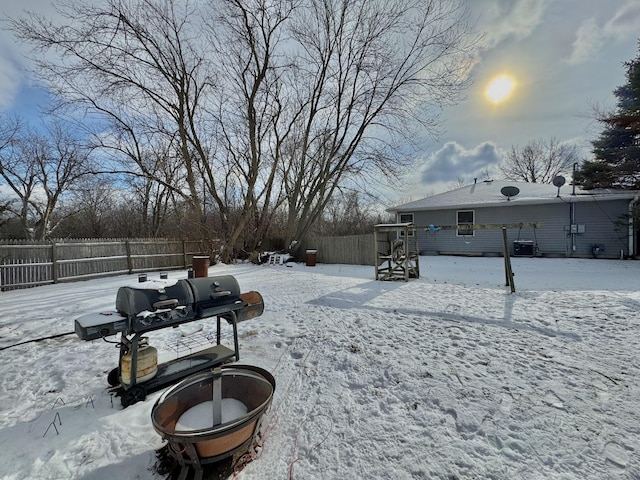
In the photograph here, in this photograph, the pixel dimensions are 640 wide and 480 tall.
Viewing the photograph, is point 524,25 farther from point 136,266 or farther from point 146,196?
point 146,196

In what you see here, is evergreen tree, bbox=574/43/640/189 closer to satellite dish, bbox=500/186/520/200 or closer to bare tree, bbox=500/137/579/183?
satellite dish, bbox=500/186/520/200

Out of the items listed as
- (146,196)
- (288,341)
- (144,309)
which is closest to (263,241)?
(146,196)

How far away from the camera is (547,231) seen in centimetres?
1262

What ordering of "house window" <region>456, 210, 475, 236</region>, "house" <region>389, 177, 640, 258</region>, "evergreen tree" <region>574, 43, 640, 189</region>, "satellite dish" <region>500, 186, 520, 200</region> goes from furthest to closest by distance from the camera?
"house window" <region>456, 210, 475, 236</region> < "satellite dish" <region>500, 186, 520, 200</region> < "evergreen tree" <region>574, 43, 640, 189</region> < "house" <region>389, 177, 640, 258</region>

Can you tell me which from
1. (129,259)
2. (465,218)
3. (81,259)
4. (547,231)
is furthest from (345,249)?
(81,259)

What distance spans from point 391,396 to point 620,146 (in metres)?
18.7

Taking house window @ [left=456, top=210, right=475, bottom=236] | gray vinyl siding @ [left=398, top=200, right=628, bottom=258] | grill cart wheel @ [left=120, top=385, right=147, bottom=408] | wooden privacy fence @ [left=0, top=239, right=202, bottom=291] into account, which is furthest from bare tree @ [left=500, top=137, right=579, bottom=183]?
grill cart wheel @ [left=120, top=385, right=147, bottom=408]

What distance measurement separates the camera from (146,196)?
19.5 m

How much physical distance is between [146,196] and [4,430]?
67.3 feet

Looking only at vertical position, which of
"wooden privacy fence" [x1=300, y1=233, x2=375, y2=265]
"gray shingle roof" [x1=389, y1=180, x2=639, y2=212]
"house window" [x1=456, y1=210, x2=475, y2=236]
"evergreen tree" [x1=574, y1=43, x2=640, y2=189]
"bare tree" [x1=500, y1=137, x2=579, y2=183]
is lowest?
"wooden privacy fence" [x1=300, y1=233, x2=375, y2=265]

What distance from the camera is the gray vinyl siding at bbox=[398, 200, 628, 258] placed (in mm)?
11555

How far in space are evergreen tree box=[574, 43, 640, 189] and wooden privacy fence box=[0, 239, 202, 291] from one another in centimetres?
1947

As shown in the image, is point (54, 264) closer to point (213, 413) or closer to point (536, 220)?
point (213, 413)

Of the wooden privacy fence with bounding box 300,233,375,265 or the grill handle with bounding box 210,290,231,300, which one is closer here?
the grill handle with bounding box 210,290,231,300
